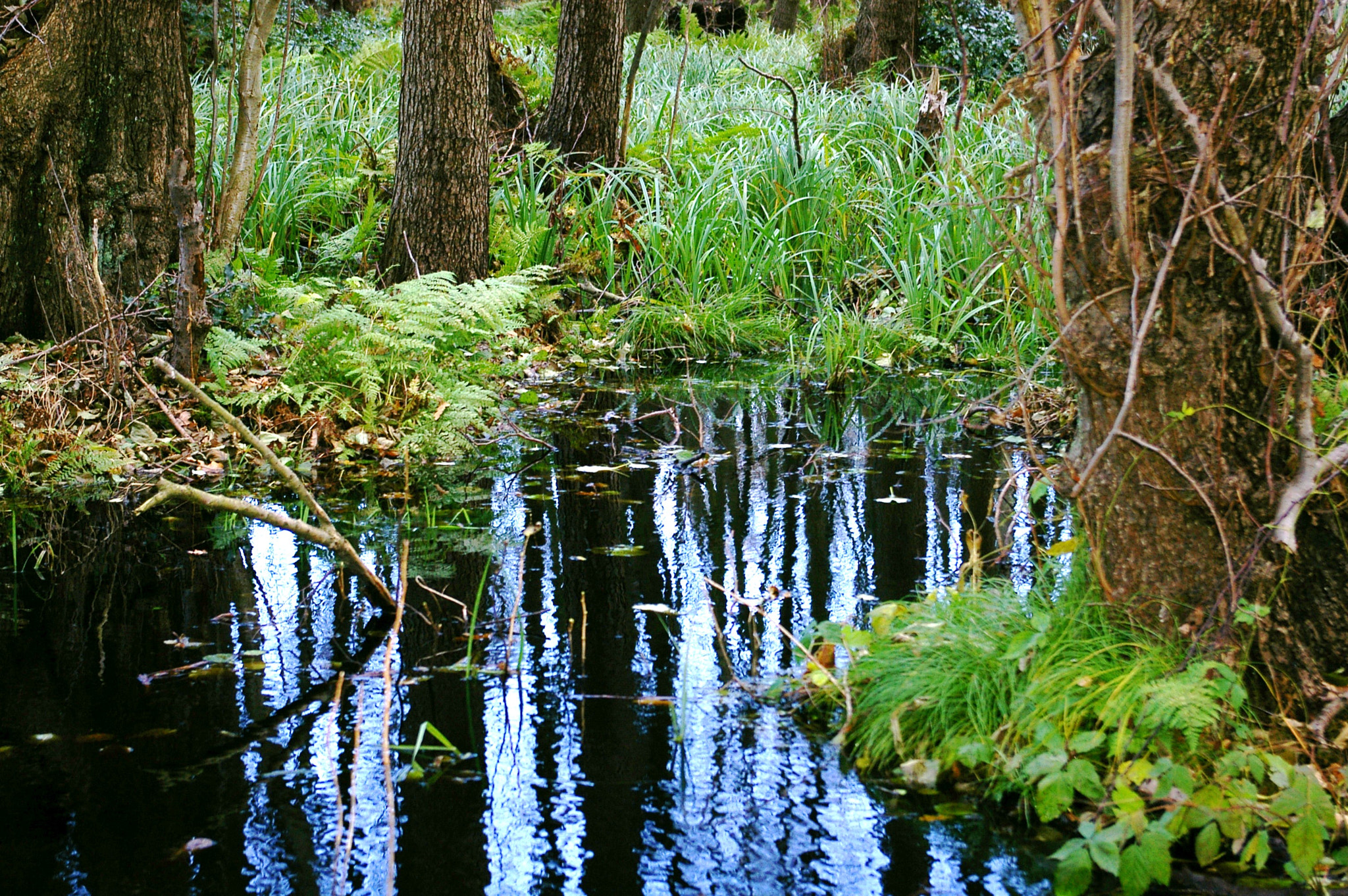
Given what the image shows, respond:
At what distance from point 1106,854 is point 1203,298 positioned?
3.75 ft

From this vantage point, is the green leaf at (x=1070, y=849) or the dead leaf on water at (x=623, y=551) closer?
the green leaf at (x=1070, y=849)

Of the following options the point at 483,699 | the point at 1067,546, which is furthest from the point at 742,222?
the point at 483,699

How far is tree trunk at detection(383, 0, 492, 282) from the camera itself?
7023mm

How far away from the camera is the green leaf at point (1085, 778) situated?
2164 millimetres

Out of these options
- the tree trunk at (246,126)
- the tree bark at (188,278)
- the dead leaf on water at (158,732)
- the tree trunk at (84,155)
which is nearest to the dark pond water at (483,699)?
the dead leaf on water at (158,732)

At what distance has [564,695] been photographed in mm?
2758

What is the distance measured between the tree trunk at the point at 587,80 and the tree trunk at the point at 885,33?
5.17 metres

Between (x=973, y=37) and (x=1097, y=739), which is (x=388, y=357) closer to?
(x=1097, y=739)

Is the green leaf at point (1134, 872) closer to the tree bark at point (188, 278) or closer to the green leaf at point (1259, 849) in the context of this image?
the green leaf at point (1259, 849)

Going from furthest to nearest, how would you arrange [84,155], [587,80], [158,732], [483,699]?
1. [587,80]
2. [84,155]
3. [483,699]
4. [158,732]

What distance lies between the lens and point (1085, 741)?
2.20 metres

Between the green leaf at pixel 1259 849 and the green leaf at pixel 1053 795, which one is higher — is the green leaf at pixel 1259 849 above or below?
below

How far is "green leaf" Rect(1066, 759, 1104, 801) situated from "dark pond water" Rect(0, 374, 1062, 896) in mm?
159

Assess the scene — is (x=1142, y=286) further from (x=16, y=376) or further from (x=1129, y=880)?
(x=16, y=376)
